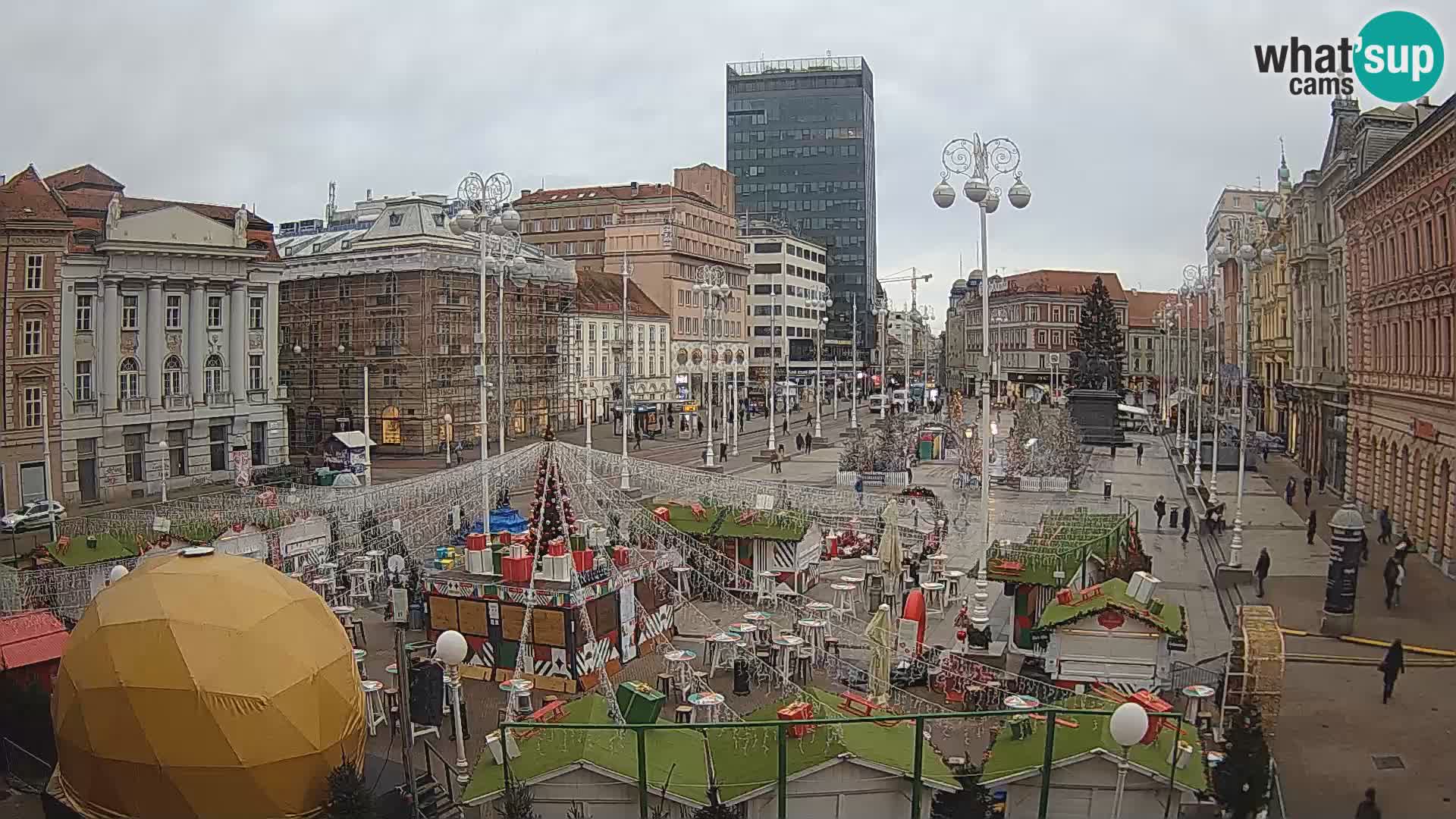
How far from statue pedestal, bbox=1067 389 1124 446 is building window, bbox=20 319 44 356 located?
50.9 meters

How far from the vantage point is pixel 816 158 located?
14238 centimetres

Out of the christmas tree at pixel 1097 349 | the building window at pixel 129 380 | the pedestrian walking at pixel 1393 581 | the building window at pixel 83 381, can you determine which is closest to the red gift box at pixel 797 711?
the pedestrian walking at pixel 1393 581

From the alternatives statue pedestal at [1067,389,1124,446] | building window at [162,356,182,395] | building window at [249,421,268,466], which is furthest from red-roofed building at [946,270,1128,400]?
building window at [162,356,182,395]

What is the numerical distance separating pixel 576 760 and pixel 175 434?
4014cm

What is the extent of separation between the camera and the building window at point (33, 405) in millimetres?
39094

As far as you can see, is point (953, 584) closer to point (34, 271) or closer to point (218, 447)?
point (34, 271)

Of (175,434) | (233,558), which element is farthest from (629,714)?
(175,434)

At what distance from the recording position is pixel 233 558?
12375mm

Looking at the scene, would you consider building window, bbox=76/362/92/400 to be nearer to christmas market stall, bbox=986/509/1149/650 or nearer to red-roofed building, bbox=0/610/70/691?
red-roofed building, bbox=0/610/70/691

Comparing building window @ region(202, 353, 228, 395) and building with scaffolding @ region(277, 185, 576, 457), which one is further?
building with scaffolding @ region(277, 185, 576, 457)

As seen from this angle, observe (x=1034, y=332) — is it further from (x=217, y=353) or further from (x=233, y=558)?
(x=233, y=558)

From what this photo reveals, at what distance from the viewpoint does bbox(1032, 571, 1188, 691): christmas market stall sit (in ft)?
57.6

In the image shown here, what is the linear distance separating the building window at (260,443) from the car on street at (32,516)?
499 inches

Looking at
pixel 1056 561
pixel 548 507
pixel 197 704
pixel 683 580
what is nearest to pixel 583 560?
pixel 548 507
